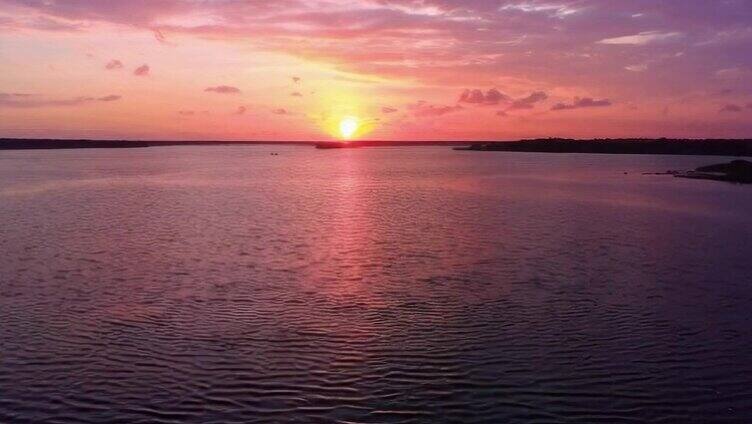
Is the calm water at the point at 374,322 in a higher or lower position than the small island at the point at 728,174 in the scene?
lower

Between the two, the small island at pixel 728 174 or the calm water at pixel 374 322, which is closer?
the calm water at pixel 374 322

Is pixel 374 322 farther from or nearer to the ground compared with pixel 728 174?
nearer to the ground

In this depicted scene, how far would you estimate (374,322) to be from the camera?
17.7 meters

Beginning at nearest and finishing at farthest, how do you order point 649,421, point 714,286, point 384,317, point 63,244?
1. point 649,421
2. point 384,317
3. point 714,286
4. point 63,244

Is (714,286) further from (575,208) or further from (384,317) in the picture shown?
(575,208)

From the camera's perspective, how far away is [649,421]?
11875 mm

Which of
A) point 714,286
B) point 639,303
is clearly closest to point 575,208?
point 714,286

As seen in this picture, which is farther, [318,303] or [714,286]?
[714,286]

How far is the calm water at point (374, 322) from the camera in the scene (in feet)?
41.2

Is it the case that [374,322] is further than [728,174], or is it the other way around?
[728,174]

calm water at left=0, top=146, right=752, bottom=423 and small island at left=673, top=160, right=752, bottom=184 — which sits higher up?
small island at left=673, top=160, right=752, bottom=184

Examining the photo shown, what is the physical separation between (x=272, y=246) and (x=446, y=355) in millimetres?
15988

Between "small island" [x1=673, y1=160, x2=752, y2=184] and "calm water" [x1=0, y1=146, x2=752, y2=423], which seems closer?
"calm water" [x1=0, y1=146, x2=752, y2=423]

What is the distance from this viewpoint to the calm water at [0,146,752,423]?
12562mm
